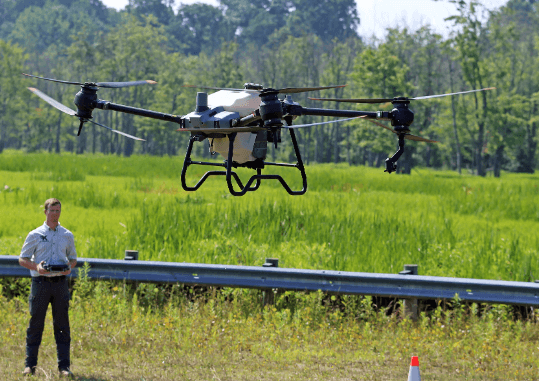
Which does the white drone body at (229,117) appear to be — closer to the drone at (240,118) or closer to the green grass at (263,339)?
the drone at (240,118)

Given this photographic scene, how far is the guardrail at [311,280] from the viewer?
808cm

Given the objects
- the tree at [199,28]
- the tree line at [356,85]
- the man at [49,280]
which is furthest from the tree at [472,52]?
the tree at [199,28]

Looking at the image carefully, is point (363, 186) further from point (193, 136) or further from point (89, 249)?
point (193, 136)

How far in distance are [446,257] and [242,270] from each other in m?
3.86

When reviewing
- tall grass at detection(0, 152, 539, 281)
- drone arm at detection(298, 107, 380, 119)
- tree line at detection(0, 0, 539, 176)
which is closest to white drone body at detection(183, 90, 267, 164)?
drone arm at detection(298, 107, 380, 119)

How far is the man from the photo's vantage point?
6.90m

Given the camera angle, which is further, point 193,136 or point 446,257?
point 446,257

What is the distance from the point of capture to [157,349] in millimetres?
7898

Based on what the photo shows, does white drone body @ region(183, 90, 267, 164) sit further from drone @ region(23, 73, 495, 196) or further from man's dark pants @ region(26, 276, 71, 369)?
man's dark pants @ region(26, 276, 71, 369)

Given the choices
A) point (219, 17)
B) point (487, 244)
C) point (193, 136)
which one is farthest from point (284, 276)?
point (219, 17)

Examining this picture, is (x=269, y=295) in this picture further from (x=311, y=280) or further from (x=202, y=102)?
(x=202, y=102)

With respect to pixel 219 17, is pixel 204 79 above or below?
below

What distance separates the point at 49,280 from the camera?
23.0 feet

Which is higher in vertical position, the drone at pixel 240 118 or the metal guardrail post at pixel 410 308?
the drone at pixel 240 118
